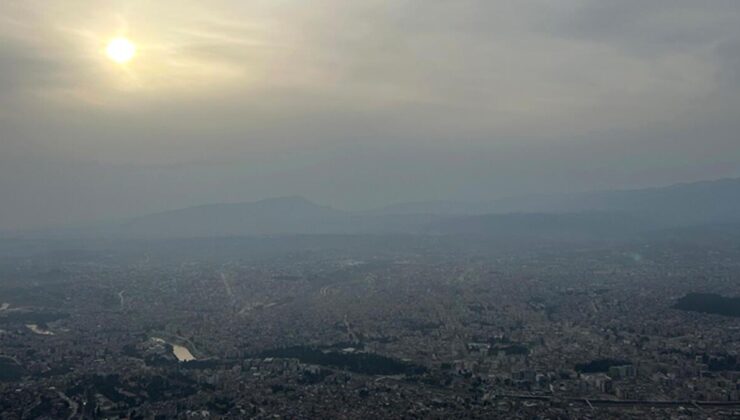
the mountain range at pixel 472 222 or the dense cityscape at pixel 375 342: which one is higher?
the mountain range at pixel 472 222

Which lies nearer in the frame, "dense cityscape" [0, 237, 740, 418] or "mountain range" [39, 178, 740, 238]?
"dense cityscape" [0, 237, 740, 418]

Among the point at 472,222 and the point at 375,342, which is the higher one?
the point at 472,222

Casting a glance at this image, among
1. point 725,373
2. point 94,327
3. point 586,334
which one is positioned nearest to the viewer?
point 725,373

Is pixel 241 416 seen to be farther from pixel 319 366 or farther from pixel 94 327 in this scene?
pixel 94 327

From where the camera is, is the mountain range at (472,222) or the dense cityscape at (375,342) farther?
the mountain range at (472,222)

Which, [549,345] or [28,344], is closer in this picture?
[549,345]

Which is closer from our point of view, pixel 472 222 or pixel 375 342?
pixel 375 342

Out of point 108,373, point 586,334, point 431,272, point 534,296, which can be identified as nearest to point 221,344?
point 108,373

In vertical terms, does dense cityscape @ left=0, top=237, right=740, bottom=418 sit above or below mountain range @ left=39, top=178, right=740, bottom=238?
below
